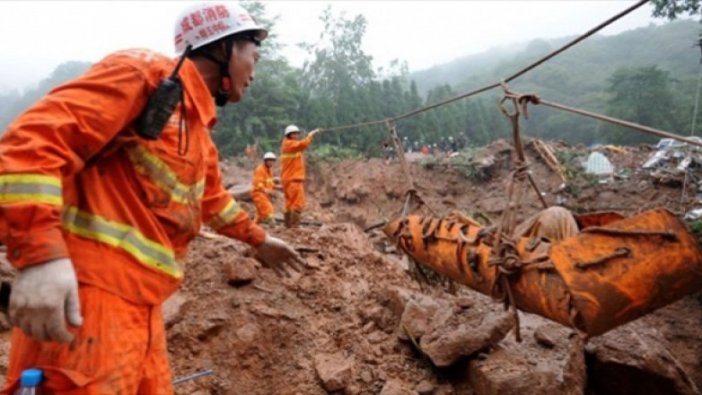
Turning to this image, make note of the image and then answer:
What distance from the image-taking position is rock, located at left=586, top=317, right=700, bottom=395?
3410 millimetres

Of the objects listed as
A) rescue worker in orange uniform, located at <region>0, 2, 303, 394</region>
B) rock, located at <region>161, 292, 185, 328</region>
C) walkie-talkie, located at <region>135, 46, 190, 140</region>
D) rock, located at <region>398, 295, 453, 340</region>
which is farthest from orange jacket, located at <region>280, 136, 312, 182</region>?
walkie-talkie, located at <region>135, 46, 190, 140</region>

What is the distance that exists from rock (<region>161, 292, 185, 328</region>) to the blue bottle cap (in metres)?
2.40

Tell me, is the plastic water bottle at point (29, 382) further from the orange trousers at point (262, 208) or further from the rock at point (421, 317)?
the orange trousers at point (262, 208)

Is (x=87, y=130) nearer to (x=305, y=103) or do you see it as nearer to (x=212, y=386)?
(x=212, y=386)

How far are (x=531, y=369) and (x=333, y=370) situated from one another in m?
1.29

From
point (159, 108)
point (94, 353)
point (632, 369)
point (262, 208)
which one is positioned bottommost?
point (632, 369)

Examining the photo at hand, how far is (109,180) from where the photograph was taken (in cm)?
140

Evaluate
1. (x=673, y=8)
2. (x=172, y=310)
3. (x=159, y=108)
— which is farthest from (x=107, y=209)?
(x=673, y=8)

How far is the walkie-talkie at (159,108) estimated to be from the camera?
4.35ft

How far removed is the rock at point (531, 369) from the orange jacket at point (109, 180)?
2267mm

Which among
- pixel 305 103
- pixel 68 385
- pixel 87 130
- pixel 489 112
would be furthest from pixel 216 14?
pixel 489 112

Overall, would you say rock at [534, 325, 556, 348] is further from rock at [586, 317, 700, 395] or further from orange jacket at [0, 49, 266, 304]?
orange jacket at [0, 49, 266, 304]

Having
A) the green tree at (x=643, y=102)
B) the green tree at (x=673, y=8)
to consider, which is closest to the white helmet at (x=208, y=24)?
the green tree at (x=673, y=8)

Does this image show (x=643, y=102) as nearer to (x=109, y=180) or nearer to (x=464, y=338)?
(x=464, y=338)
